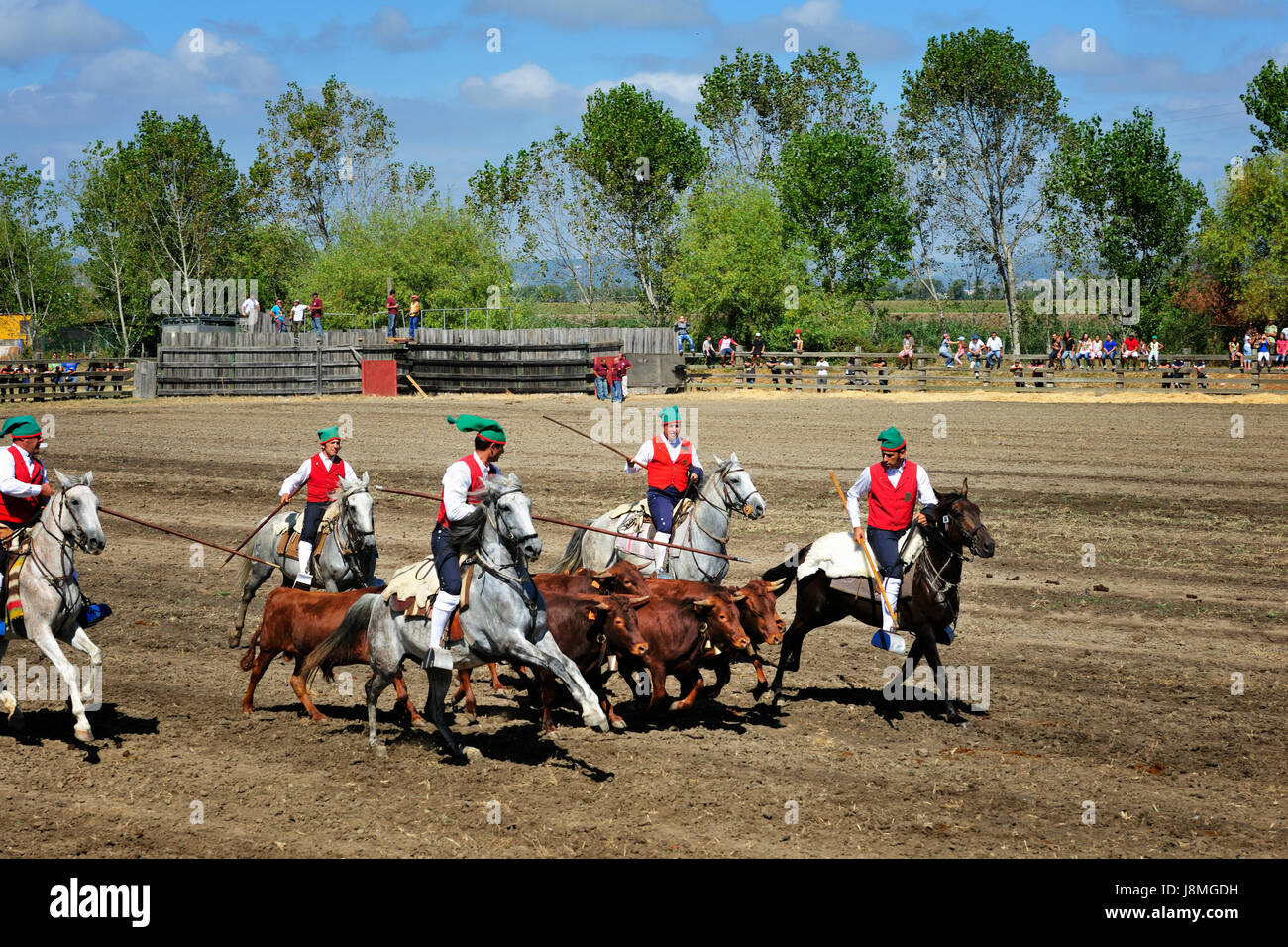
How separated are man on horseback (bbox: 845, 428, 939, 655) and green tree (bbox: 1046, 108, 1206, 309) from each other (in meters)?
62.6

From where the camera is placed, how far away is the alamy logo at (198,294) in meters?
73.4

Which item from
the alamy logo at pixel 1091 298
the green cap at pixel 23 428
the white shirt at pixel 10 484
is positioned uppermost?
the alamy logo at pixel 1091 298

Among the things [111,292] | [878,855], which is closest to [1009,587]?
[878,855]

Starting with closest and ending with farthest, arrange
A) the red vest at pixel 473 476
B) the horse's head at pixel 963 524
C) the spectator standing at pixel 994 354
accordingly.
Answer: the red vest at pixel 473 476 < the horse's head at pixel 963 524 < the spectator standing at pixel 994 354

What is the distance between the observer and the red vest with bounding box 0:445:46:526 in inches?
384

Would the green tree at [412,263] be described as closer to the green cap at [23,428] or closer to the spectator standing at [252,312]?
the spectator standing at [252,312]

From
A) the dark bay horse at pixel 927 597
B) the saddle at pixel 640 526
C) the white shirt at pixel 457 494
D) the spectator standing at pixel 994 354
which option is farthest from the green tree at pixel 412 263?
the white shirt at pixel 457 494

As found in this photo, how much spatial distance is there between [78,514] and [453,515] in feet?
10.6

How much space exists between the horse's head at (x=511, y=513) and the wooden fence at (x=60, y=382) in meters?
35.8

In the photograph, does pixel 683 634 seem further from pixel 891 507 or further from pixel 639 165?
pixel 639 165

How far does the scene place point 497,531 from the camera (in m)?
8.91

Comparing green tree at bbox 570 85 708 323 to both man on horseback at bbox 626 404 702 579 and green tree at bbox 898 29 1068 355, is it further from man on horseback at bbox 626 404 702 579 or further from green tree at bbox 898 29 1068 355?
man on horseback at bbox 626 404 702 579
